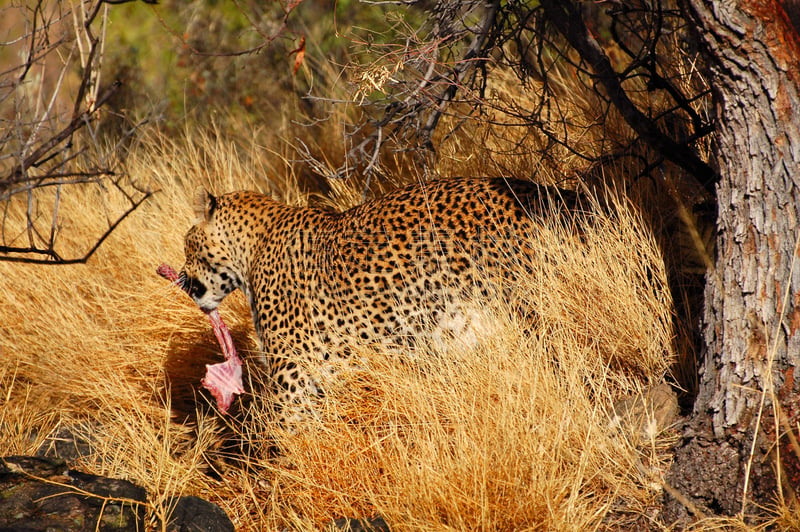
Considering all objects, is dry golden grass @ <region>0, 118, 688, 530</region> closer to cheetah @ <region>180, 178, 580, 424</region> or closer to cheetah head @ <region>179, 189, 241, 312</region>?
cheetah @ <region>180, 178, 580, 424</region>

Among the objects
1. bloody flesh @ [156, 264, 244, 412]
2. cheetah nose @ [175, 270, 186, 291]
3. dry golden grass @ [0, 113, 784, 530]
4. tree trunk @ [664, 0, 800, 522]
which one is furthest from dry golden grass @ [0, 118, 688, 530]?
cheetah nose @ [175, 270, 186, 291]

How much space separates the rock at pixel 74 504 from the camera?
3.22 metres

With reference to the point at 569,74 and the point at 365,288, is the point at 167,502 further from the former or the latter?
the point at 569,74

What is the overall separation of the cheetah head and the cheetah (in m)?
0.15

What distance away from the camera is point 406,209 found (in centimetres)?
469

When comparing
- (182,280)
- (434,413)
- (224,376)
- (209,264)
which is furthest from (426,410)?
(182,280)

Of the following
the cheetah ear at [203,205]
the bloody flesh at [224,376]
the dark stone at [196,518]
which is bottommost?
the dark stone at [196,518]

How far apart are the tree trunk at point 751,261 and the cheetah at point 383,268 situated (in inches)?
42.6

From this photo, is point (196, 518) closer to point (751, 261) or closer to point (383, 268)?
point (383, 268)

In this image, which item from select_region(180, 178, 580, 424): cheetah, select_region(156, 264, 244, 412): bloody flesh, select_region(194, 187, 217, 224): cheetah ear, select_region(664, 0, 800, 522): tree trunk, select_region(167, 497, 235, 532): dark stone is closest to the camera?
select_region(664, 0, 800, 522): tree trunk

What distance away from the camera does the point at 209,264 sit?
204 inches

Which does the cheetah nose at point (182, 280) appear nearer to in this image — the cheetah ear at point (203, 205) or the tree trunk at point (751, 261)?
the cheetah ear at point (203, 205)

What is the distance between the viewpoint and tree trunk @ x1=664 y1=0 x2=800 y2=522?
316 cm

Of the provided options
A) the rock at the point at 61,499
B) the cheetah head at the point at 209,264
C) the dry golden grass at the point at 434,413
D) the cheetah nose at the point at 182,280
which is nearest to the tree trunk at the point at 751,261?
the dry golden grass at the point at 434,413
